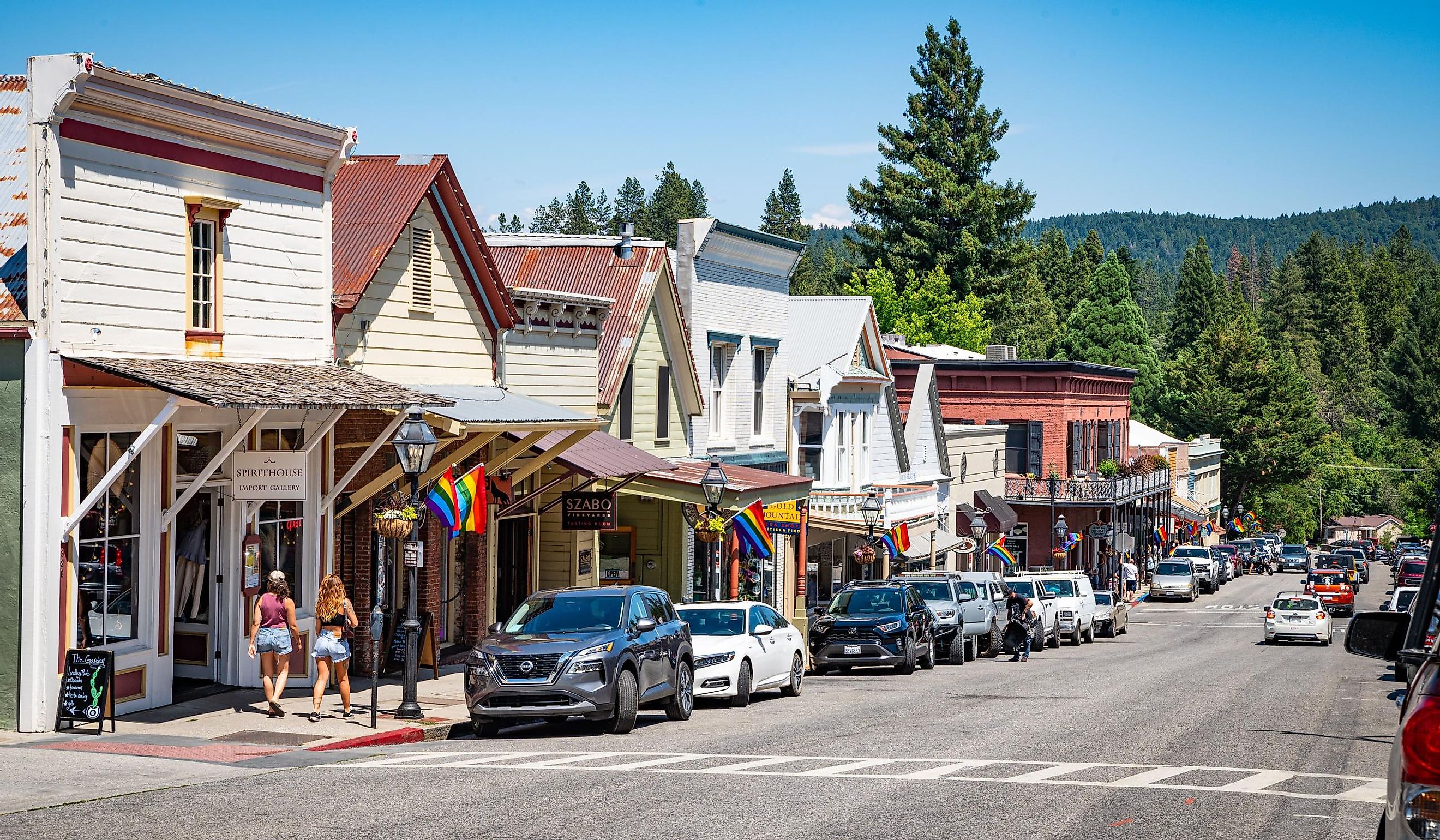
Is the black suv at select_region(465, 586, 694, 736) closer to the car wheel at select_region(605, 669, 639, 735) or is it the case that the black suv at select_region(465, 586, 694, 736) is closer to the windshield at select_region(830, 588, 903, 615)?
the car wheel at select_region(605, 669, 639, 735)

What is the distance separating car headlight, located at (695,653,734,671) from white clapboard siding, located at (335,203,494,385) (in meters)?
6.28

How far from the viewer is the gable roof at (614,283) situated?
31.2 m

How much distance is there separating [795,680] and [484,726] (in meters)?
7.25

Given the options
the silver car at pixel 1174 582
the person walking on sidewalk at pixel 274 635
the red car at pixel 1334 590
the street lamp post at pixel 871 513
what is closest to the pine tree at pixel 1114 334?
the silver car at pixel 1174 582

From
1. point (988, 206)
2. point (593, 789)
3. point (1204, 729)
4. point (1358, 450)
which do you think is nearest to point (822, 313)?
point (1204, 729)

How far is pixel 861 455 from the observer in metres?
44.3

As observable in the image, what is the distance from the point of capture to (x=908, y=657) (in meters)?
29.5

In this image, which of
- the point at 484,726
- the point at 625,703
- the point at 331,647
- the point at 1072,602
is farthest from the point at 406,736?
the point at 1072,602

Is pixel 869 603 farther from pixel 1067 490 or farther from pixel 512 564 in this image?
pixel 1067 490

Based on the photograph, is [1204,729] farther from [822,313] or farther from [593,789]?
[822,313]

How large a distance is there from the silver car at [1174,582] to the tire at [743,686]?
49.7m

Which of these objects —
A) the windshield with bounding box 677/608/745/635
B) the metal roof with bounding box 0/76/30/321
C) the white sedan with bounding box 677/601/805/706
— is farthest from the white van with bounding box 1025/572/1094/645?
the metal roof with bounding box 0/76/30/321

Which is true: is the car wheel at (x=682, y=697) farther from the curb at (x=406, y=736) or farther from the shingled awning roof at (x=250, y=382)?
the shingled awning roof at (x=250, y=382)

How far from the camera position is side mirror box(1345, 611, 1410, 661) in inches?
286
